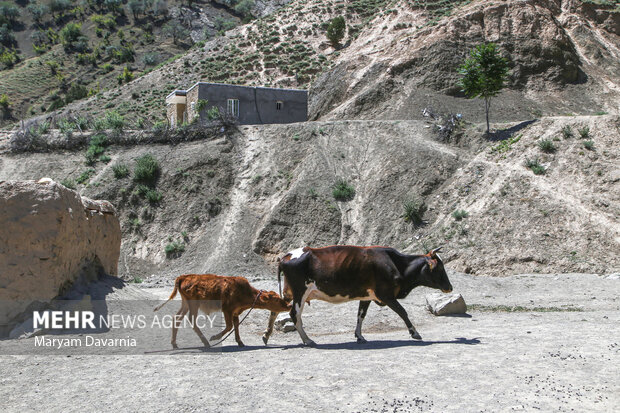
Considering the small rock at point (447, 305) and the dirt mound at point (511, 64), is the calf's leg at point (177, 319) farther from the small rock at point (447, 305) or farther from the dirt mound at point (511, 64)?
the dirt mound at point (511, 64)

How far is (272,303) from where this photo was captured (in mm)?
10172

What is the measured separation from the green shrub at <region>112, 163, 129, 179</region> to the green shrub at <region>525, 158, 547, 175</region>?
22.2 meters

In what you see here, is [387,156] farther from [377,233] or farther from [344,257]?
[344,257]

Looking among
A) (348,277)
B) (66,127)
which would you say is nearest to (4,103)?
(66,127)

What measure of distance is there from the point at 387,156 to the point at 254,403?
2539 centimetres

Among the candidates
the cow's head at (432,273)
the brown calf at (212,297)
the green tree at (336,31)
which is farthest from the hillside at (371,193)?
the green tree at (336,31)

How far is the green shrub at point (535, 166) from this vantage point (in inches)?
1005

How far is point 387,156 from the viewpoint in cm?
3084

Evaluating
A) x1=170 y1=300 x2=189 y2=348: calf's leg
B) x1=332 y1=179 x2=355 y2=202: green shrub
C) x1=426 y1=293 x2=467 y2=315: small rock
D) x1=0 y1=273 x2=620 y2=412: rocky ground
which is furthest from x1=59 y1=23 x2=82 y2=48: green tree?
x1=170 y1=300 x2=189 y2=348: calf's leg

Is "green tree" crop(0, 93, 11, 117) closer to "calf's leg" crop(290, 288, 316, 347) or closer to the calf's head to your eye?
"calf's leg" crop(290, 288, 316, 347)

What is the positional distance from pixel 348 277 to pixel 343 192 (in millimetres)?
19072

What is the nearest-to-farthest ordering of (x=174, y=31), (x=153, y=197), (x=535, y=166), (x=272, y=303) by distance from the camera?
(x=272, y=303) < (x=535, y=166) < (x=153, y=197) < (x=174, y=31)

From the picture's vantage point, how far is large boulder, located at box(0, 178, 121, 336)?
36.0 ft

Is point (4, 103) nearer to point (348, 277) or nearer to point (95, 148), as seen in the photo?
point (95, 148)
